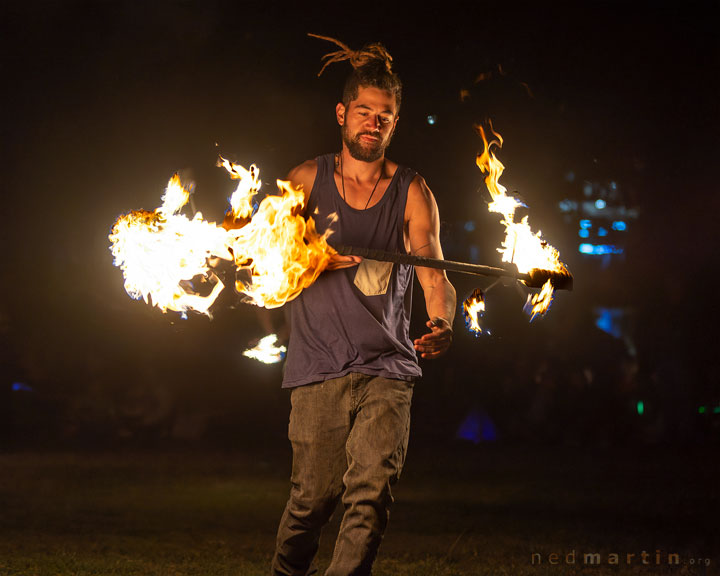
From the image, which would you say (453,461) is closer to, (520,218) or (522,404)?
(522,404)

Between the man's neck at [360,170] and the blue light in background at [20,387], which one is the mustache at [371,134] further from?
the blue light in background at [20,387]

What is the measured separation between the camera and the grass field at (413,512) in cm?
550

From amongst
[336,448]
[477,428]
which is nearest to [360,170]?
[336,448]

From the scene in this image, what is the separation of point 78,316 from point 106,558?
5633mm

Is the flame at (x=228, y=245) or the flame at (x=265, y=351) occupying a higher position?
the flame at (x=228, y=245)

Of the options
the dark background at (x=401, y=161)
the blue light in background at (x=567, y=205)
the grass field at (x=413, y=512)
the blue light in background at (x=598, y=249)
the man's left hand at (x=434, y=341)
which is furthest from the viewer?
the blue light in background at (x=598, y=249)

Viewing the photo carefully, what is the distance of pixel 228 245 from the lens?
4070mm

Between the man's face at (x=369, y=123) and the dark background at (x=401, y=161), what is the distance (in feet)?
13.0

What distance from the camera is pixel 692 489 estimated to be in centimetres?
859

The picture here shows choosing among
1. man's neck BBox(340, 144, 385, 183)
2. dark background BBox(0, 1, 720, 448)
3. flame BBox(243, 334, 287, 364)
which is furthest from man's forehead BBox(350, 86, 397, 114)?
dark background BBox(0, 1, 720, 448)

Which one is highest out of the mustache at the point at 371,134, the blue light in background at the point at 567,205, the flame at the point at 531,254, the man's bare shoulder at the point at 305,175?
Result: the blue light in background at the point at 567,205

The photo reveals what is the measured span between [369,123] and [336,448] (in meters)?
1.41

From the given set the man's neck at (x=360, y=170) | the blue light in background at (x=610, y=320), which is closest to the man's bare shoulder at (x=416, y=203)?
the man's neck at (x=360, y=170)

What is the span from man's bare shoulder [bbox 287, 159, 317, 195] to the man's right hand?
0.41m
